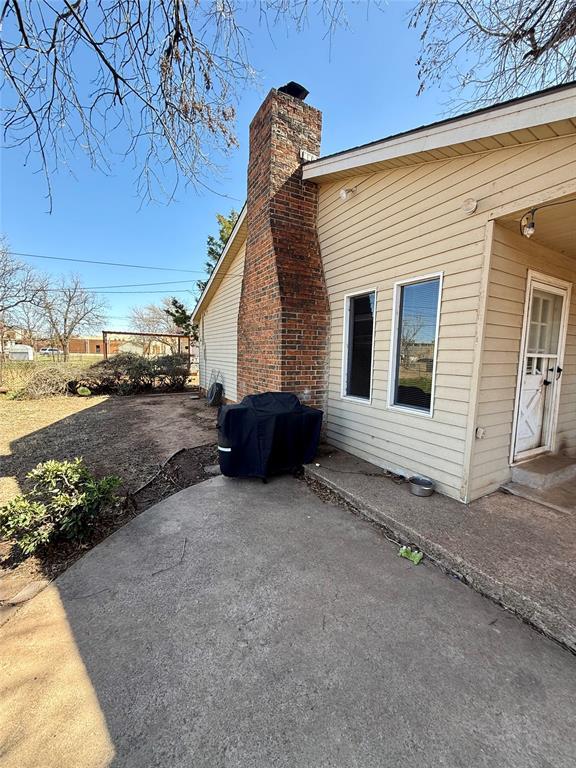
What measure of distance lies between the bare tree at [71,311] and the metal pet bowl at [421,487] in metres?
20.3

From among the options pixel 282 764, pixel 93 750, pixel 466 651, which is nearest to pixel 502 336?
pixel 466 651

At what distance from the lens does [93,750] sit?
1316 mm

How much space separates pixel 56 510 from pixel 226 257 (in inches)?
281

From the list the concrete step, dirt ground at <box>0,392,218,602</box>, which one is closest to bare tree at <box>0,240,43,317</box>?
dirt ground at <box>0,392,218,602</box>

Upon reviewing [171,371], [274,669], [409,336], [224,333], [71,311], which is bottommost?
[274,669]

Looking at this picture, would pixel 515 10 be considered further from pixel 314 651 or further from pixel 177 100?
pixel 314 651

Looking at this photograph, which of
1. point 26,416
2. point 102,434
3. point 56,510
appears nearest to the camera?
point 56,510

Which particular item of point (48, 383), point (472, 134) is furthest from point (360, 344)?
point (48, 383)

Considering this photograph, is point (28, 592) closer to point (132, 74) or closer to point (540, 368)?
point (132, 74)

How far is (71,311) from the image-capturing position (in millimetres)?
20297

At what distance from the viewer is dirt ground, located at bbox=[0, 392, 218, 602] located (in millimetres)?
2740

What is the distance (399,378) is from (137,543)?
3.24m

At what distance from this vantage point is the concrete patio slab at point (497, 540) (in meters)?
1.99

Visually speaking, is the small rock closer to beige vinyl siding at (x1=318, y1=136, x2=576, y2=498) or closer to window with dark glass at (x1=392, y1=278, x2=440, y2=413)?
beige vinyl siding at (x1=318, y1=136, x2=576, y2=498)
